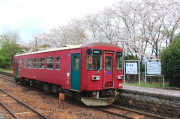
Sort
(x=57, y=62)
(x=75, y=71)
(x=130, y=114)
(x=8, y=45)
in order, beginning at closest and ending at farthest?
(x=130, y=114)
(x=75, y=71)
(x=57, y=62)
(x=8, y=45)

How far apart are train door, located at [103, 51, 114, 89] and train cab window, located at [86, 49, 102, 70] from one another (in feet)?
1.09

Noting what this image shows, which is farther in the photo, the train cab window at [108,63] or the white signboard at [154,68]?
the white signboard at [154,68]

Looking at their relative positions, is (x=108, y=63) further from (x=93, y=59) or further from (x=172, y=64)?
(x=172, y=64)

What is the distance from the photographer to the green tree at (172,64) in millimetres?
9438

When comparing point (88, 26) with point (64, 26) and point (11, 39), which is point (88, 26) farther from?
point (11, 39)

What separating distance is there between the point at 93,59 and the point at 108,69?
942 millimetres

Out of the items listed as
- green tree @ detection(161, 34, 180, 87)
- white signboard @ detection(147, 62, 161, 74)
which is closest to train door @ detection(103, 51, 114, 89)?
green tree @ detection(161, 34, 180, 87)

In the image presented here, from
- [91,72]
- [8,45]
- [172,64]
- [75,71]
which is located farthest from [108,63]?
[8,45]

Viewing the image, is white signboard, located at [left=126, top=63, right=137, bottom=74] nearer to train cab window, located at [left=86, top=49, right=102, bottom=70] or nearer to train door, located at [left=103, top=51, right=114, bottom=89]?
train door, located at [left=103, top=51, right=114, bottom=89]

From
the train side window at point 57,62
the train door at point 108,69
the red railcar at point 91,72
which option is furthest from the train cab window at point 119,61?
the train side window at point 57,62

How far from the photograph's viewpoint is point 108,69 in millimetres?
7359

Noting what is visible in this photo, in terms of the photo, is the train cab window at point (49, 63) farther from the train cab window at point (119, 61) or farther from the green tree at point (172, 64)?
the green tree at point (172, 64)

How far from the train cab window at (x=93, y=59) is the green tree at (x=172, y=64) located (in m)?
5.08

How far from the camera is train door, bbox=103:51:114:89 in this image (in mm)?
7211
